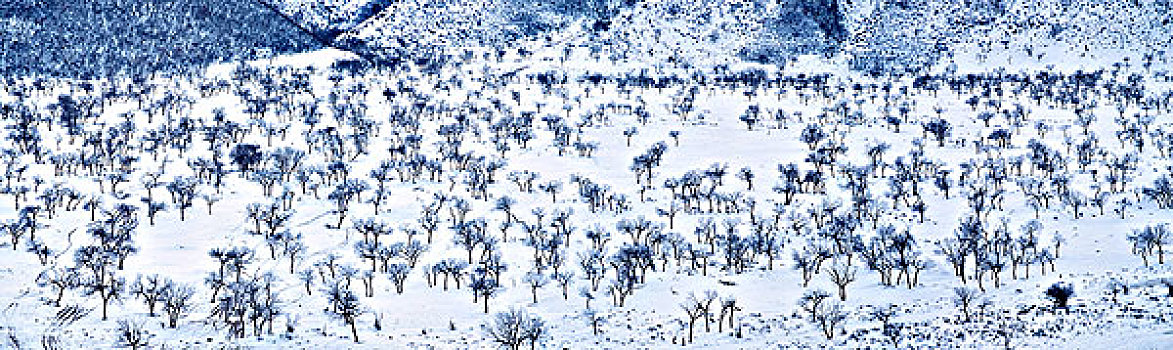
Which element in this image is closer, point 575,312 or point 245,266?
point 575,312

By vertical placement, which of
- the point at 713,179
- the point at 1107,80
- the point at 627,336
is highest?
the point at 1107,80

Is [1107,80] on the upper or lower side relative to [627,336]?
upper

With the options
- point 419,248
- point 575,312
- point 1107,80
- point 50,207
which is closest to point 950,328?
point 575,312

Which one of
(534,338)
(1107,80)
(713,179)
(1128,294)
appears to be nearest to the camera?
(534,338)

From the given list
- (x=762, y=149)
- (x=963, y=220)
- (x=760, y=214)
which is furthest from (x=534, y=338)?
(x=762, y=149)

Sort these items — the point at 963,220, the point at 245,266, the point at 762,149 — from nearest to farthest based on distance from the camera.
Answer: the point at 245,266 < the point at 963,220 < the point at 762,149

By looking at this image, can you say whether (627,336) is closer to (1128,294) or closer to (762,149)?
(1128,294)

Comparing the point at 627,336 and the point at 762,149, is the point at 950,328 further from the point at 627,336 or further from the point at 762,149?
the point at 762,149
